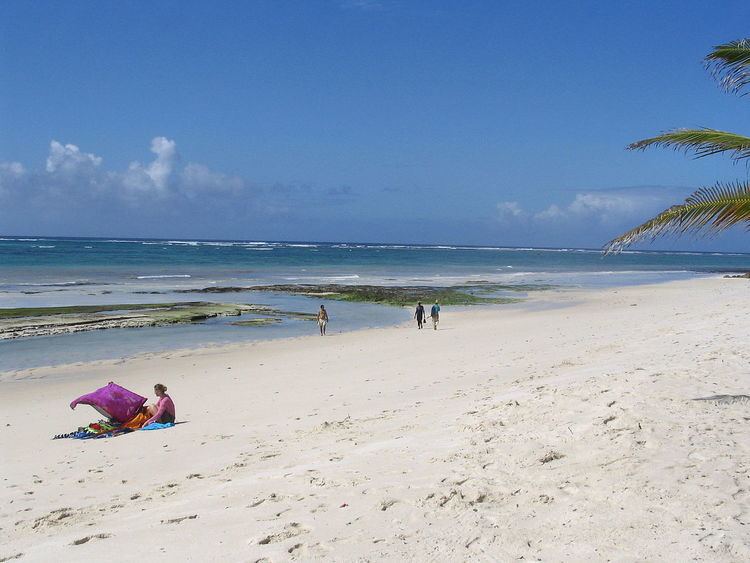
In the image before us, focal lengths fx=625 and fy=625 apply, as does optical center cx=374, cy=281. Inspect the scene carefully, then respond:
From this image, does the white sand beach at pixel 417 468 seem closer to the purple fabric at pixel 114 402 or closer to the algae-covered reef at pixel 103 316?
the purple fabric at pixel 114 402

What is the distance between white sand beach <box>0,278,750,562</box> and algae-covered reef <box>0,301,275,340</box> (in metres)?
9.96

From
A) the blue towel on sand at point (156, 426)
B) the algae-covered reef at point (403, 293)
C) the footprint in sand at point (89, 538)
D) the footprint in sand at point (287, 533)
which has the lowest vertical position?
Answer: the algae-covered reef at point (403, 293)

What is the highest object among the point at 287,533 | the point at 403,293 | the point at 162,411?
the point at 287,533

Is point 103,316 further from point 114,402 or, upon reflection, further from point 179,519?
point 179,519

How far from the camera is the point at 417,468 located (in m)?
6.09

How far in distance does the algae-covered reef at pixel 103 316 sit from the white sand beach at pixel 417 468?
9.96m

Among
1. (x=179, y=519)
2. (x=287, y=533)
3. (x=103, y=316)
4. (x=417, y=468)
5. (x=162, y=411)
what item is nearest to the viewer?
(x=287, y=533)

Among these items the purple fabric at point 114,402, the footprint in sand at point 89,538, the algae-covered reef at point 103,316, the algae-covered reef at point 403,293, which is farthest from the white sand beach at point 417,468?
the algae-covered reef at point 403,293

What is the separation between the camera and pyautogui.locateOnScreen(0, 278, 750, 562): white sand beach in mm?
4555

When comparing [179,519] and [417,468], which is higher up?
[417,468]

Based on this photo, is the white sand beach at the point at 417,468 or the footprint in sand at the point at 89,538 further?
the footprint in sand at the point at 89,538

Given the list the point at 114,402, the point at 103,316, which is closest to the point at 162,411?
the point at 114,402

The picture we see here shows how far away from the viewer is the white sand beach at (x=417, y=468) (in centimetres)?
455

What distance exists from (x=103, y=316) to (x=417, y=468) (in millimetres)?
22614
